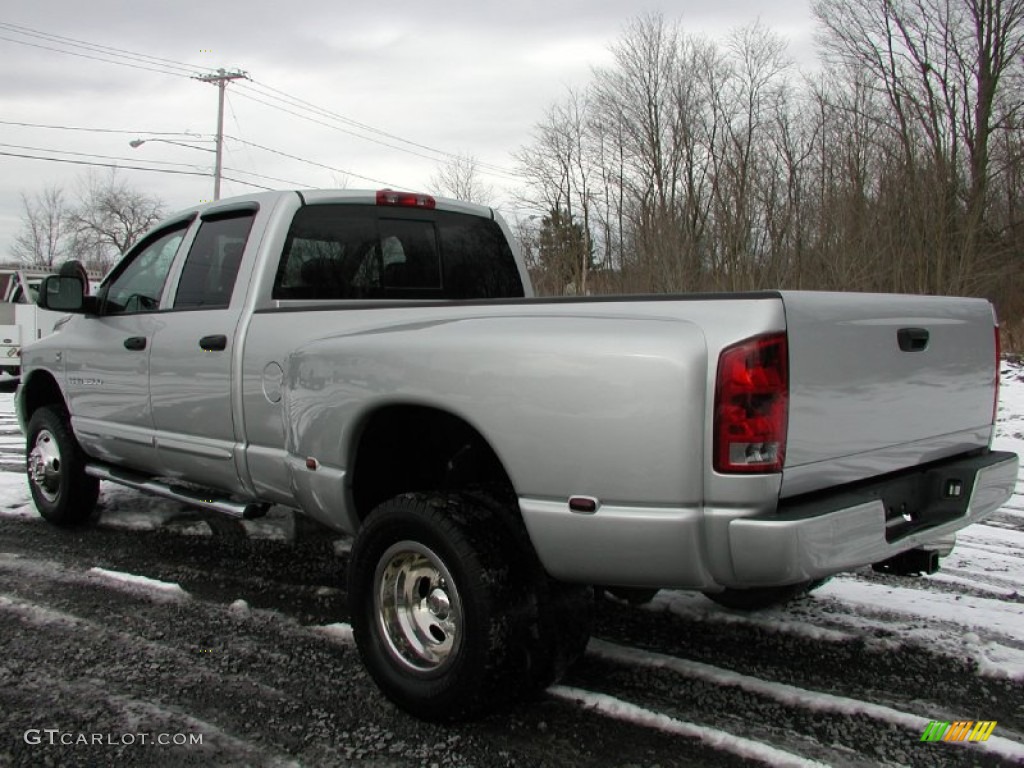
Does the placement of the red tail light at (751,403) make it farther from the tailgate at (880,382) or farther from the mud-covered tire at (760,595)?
the mud-covered tire at (760,595)

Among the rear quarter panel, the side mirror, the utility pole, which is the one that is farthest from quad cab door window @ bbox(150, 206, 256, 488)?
the utility pole

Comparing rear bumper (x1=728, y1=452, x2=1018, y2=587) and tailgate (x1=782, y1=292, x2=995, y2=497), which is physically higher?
tailgate (x1=782, y1=292, x2=995, y2=497)

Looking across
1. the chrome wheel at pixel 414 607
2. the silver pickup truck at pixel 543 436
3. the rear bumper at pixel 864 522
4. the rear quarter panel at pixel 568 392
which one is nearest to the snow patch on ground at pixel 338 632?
the silver pickup truck at pixel 543 436

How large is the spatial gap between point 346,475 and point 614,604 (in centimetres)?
162

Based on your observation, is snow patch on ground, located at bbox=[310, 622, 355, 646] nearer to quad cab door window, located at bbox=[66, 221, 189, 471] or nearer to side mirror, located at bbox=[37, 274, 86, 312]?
quad cab door window, located at bbox=[66, 221, 189, 471]

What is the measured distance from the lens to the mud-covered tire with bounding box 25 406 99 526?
5.47 meters

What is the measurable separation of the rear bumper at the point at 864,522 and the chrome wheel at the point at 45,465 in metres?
4.90

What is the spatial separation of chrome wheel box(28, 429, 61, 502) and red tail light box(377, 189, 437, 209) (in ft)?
9.62

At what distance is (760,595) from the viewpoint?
3463 millimetres

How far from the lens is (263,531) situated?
5559mm

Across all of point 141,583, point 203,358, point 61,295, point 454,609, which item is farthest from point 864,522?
point 61,295

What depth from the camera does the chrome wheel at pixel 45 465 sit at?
562 centimetres

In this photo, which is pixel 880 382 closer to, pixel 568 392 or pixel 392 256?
pixel 568 392

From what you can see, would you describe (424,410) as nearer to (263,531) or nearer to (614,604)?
(614,604)
